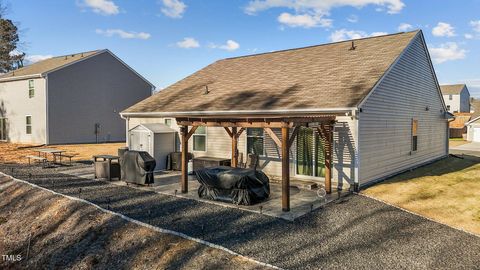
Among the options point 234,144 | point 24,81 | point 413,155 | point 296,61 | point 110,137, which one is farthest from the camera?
point 110,137

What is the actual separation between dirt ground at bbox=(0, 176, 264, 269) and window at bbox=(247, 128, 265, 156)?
23.0ft

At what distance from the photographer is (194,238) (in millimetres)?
7508

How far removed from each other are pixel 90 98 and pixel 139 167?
65.5ft

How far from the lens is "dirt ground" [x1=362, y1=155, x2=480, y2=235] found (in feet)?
30.6

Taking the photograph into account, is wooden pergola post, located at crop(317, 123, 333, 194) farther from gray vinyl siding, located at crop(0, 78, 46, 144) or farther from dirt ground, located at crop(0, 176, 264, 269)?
gray vinyl siding, located at crop(0, 78, 46, 144)

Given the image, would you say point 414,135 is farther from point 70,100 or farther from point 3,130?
point 3,130

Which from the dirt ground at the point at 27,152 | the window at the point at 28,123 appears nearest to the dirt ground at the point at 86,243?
the dirt ground at the point at 27,152

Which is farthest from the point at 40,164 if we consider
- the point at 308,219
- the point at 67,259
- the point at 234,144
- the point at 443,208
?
the point at 443,208

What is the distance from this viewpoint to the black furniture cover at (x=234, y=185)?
10141 millimetres

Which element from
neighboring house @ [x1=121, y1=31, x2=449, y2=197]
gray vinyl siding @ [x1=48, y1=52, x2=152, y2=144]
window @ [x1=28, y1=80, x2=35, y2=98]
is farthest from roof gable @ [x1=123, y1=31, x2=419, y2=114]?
window @ [x1=28, y1=80, x2=35, y2=98]

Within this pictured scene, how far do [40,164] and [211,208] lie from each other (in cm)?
1350

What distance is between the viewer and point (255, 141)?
14.8 m

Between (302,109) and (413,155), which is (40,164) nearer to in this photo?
(302,109)

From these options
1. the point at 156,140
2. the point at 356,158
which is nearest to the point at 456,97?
the point at 356,158
